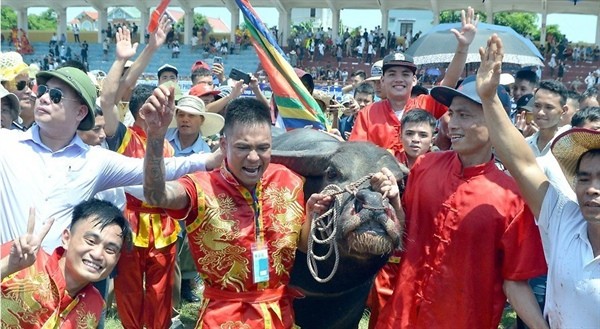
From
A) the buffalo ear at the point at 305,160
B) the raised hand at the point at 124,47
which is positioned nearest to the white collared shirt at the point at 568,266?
the buffalo ear at the point at 305,160

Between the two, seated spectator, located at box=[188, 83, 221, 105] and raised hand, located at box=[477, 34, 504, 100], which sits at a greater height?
raised hand, located at box=[477, 34, 504, 100]

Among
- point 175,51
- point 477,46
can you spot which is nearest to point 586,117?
point 477,46

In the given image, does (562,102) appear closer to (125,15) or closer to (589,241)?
(589,241)

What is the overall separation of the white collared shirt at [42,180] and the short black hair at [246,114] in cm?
80

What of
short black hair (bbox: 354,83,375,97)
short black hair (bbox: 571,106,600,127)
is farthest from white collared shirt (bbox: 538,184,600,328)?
short black hair (bbox: 354,83,375,97)

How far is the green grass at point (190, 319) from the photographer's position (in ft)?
20.4

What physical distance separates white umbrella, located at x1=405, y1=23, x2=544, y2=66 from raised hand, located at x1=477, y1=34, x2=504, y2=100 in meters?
9.63

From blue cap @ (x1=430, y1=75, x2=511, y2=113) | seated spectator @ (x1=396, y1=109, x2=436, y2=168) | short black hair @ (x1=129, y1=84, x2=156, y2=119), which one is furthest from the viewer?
short black hair @ (x1=129, y1=84, x2=156, y2=119)

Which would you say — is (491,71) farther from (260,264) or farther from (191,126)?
(191,126)

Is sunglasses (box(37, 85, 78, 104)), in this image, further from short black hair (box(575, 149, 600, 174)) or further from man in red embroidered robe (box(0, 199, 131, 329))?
short black hair (box(575, 149, 600, 174))

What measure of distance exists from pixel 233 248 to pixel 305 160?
105 cm

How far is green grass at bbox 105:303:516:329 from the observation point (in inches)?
245

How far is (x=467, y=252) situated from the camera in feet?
10.9

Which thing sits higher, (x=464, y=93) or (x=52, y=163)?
(x=464, y=93)
